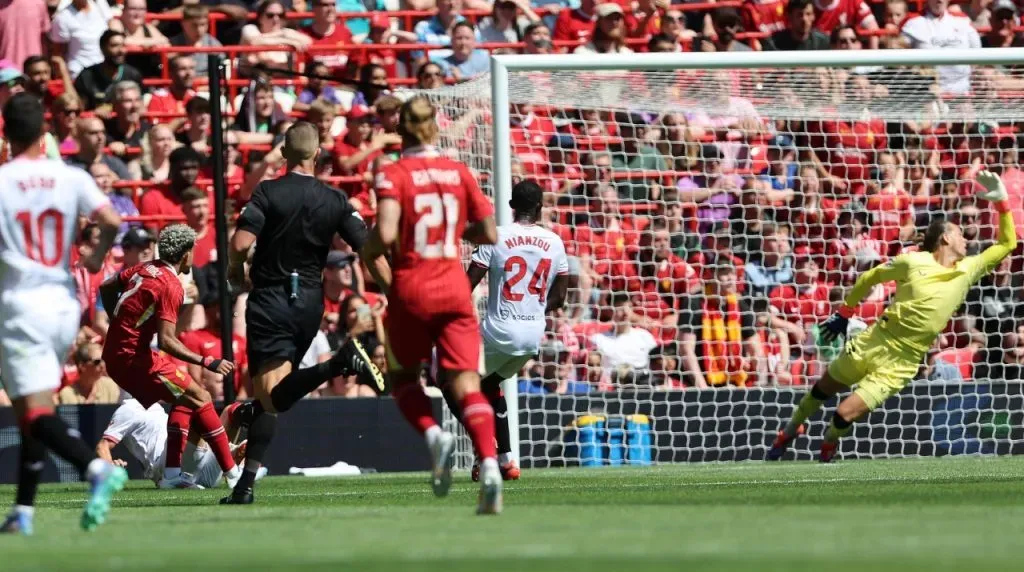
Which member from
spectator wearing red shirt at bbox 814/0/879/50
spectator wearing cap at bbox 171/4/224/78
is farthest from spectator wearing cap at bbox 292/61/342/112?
spectator wearing red shirt at bbox 814/0/879/50

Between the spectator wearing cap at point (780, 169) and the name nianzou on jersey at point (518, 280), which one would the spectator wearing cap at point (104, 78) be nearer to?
the spectator wearing cap at point (780, 169)

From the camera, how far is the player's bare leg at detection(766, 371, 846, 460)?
1493cm

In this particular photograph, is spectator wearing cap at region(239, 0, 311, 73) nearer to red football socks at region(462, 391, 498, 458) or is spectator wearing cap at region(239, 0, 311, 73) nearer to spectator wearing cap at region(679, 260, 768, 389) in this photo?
spectator wearing cap at region(679, 260, 768, 389)

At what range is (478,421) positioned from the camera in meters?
8.64

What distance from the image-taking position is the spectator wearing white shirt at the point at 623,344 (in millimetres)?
16609

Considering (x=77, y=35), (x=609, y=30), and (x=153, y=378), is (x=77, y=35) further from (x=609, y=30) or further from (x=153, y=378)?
(x=153, y=378)

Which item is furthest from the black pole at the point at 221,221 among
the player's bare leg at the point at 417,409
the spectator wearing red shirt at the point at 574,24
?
the player's bare leg at the point at 417,409

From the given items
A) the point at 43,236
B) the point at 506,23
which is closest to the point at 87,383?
the point at 506,23

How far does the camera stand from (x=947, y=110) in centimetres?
1714

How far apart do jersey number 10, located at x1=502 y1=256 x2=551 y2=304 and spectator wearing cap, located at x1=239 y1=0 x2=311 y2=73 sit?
23.8 feet

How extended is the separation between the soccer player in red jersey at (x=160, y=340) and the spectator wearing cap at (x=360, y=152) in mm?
5441

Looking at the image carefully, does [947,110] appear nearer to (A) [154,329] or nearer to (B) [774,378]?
(B) [774,378]

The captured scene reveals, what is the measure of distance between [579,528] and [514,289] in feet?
17.2

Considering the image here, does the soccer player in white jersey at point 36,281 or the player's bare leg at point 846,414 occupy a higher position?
the soccer player in white jersey at point 36,281
